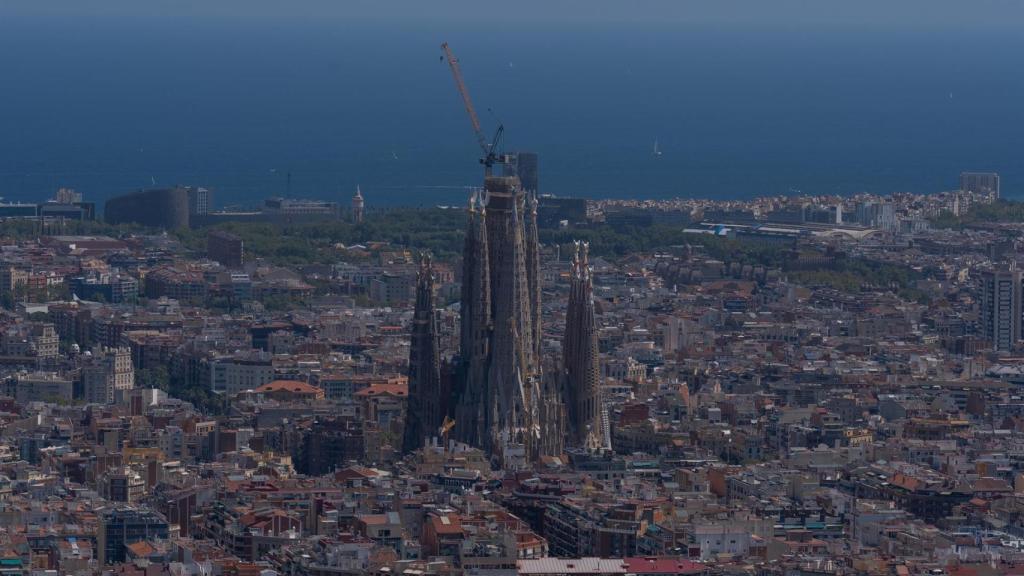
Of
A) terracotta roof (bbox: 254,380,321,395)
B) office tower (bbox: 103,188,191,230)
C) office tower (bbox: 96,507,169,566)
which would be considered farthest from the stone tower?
office tower (bbox: 103,188,191,230)

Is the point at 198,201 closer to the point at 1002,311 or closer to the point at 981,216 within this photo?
the point at 981,216

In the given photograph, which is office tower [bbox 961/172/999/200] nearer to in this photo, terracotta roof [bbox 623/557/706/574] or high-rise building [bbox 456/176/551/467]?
high-rise building [bbox 456/176/551/467]

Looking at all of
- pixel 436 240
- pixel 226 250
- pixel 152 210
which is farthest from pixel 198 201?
pixel 226 250

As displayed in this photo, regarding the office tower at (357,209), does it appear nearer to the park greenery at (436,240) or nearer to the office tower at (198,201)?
the park greenery at (436,240)

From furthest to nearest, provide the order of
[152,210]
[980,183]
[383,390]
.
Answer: [980,183] < [152,210] < [383,390]

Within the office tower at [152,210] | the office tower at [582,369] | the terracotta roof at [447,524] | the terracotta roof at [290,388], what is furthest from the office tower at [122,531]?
the office tower at [152,210]
